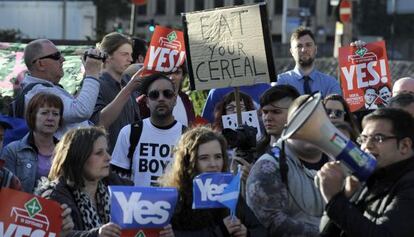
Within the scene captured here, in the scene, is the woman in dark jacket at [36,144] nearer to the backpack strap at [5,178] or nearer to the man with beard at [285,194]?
the backpack strap at [5,178]

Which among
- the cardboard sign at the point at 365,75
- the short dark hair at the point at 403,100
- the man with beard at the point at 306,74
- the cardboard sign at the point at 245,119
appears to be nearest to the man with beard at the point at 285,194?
the short dark hair at the point at 403,100

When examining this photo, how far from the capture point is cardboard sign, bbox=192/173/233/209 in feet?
20.2

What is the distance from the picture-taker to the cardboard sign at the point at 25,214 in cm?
601

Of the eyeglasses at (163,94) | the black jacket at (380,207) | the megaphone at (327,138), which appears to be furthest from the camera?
the eyeglasses at (163,94)

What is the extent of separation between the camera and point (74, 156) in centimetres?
643

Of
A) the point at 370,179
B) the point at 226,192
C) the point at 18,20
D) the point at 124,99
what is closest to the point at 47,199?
the point at 226,192

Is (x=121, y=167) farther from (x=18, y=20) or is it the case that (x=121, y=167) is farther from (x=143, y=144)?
(x=18, y=20)

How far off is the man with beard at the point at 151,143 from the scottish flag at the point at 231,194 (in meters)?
1.73

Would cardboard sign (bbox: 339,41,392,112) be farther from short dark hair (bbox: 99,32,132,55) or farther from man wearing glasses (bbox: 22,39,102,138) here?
man wearing glasses (bbox: 22,39,102,138)

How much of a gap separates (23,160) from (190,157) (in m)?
1.34

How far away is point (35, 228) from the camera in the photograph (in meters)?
6.03

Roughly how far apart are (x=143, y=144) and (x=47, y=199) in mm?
1943

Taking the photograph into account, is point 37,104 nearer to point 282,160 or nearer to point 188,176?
point 188,176

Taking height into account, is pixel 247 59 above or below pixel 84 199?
above
